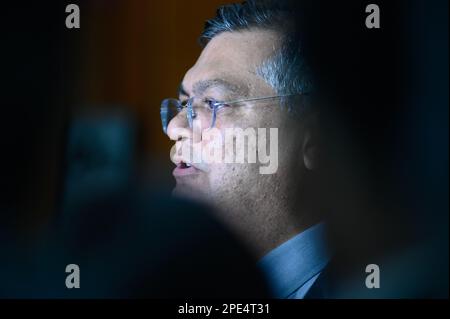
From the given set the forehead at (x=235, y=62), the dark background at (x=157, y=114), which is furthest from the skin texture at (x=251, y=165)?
the dark background at (x=157, y=114)

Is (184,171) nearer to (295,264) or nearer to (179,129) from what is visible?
(179,129)

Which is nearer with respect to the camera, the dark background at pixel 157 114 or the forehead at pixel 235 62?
the forehead at pixel 235 62

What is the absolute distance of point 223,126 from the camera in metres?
1.78

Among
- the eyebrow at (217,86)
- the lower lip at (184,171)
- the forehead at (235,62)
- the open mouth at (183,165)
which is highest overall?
the forehead at (235,62)

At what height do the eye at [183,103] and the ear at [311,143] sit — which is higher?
the eye at [183,103]

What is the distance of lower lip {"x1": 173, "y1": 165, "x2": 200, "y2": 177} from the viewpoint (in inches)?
72.3

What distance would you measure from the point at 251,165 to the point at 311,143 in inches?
9.7

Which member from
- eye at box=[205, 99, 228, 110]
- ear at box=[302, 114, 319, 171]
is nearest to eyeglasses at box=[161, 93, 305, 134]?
eye at box=[205, 99, 228, 110]

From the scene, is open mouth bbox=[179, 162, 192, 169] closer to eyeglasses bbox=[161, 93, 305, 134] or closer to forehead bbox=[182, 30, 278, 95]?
eyeglasses bbox=[161, 93, 305, 134]

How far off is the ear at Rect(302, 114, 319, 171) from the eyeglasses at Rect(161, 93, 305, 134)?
0.44 feet

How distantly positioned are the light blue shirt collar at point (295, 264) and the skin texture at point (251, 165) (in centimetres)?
3

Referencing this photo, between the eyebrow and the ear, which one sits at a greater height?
the eyebrow

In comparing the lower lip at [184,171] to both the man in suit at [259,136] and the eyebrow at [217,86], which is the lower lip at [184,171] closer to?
the man in suit at [259,136]

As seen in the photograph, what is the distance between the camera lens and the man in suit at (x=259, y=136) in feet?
5.82
